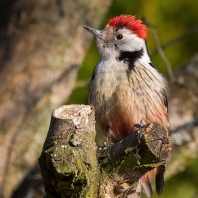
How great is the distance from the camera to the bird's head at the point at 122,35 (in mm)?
4852

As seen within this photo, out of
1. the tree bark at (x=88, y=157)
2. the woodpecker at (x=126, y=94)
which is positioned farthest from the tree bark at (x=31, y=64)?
the tree bark at (x=88, y=157)

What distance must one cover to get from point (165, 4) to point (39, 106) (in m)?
1.81

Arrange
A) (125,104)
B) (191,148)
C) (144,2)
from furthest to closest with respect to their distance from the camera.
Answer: (144,2) → (191,148) → (125,104)

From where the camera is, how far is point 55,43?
5.43 metres

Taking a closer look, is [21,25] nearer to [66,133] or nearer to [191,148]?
[191,148]

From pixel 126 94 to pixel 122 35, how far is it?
0.75 meters

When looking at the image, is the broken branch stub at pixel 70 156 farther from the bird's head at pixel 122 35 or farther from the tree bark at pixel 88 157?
the bird's head at pixel 122 35

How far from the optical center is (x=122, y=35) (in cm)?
491

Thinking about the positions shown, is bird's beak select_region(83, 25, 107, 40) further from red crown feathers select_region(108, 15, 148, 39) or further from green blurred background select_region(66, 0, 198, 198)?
green blurred background select_region(66, 0, 198, 198)

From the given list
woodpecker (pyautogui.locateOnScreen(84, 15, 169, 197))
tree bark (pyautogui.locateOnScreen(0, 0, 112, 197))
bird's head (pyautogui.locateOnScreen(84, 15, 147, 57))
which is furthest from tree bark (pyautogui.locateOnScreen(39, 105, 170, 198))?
tree bark (pyautogui.locateOnScreen(0, 0, 112, 197))

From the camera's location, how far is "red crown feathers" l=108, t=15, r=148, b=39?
486 cm

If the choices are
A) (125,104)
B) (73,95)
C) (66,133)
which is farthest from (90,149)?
(73,95)

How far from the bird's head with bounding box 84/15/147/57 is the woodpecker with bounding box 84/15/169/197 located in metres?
0.04

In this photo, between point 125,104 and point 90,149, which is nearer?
point 90,149
